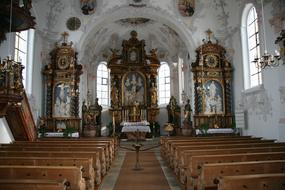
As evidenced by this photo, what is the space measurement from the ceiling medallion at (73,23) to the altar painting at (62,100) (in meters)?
3.38

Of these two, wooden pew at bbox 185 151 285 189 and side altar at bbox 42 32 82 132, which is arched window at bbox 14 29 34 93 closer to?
side altar at bbox 42 32 82 132

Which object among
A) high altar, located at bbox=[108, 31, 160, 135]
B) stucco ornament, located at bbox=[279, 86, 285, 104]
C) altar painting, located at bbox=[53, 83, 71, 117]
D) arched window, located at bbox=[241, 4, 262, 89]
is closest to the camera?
stucco ornament, located at bbox=[279, 86, 285, 104]

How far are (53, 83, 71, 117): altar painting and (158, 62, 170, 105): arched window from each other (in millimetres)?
8915

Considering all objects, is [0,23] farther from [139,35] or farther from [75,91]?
[139,35]

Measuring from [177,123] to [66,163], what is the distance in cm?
1555

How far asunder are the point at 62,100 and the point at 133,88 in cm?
696

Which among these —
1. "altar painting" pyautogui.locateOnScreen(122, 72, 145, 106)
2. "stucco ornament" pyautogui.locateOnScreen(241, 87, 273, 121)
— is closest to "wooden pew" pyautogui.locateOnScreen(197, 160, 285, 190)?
"stucco ornament" pyautogui.locateOnScreen(241, 87, 273, 121)

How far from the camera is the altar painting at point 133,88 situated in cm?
2130

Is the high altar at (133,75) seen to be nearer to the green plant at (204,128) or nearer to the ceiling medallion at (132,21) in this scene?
the ceiling medallion at (132,21)

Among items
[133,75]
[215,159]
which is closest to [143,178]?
[215,159]

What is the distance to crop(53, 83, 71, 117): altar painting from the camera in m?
15.5

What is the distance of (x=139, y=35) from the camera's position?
22.3 meters

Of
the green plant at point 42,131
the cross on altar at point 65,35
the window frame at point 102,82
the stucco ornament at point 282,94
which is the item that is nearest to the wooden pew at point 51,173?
the stucco ornament at point 282,94

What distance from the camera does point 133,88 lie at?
70.2 feet
